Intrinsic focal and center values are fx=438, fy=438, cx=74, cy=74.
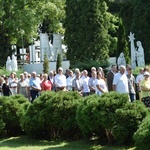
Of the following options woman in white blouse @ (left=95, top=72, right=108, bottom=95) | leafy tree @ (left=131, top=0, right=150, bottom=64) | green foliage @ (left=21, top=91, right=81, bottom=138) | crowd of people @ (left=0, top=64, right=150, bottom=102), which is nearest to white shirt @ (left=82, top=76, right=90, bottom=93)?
crowd of people @ (left=0, top=64, right=150, bottom=102)

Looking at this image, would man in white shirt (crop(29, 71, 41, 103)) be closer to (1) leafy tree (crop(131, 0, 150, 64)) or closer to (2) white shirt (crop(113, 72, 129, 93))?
(2) white shirt (crop(113, 72, 129, 93))

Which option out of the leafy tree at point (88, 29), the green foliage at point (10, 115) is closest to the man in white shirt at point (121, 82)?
the green foliage at point (10, 115)

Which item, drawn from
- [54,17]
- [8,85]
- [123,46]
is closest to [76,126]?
[8,85]

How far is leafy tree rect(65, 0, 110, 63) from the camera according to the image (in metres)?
31.0

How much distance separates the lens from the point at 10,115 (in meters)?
11.0

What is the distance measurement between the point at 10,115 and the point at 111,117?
3.23 meters

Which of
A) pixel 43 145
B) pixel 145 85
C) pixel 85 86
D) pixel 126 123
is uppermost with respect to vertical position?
pixel 85 86

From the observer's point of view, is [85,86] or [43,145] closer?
[43,145]

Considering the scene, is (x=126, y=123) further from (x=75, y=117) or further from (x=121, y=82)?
(x=121, y=82)

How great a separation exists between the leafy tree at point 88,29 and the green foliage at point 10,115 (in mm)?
19664

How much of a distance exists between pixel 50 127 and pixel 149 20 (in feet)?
87.7

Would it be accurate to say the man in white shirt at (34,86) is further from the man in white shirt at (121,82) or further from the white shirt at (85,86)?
the man in white shirt at (121,82)

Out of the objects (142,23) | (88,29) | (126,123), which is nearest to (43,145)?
(126,123)

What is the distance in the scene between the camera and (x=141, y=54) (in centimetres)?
2984
